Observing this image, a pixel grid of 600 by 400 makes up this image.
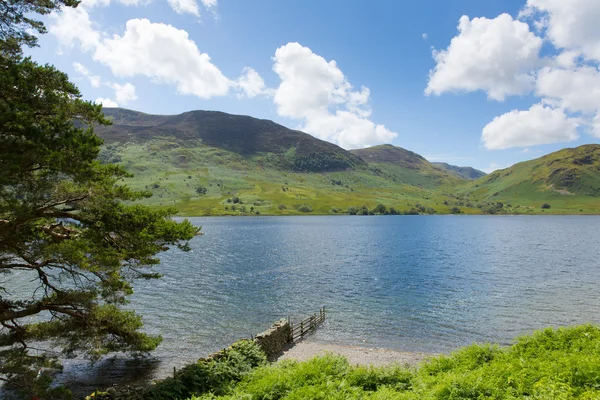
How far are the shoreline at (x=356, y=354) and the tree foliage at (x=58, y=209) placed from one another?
52.5ft

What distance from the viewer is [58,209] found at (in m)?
20.9

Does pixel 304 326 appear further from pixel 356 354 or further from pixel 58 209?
pixel 58 209

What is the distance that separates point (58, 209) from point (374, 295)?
157 feet

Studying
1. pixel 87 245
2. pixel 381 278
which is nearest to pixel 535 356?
pixel 87 245

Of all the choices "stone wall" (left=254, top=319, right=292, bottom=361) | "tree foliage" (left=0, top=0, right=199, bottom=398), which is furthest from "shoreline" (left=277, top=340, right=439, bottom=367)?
"tree foliage" (left=0, top=0, right=199, bottom=398)

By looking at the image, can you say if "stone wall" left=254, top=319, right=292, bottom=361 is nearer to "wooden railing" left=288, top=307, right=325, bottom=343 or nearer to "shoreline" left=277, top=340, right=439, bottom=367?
"shoreline" left=277, top=340, right=439, bottom=367

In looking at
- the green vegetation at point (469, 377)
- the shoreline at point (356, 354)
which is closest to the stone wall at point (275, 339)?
the shoreline at point (356, 354)

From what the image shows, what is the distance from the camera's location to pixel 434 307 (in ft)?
168

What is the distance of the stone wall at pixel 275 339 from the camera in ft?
103

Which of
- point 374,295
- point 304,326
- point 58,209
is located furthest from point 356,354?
point 58,209

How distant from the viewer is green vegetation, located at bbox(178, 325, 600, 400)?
14.1 meters

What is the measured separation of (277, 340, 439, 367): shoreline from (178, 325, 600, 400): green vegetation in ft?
37.4

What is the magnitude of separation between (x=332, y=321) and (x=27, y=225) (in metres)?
35.3

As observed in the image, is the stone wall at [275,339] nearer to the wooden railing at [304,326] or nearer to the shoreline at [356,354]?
the shoreline at [356,354]
